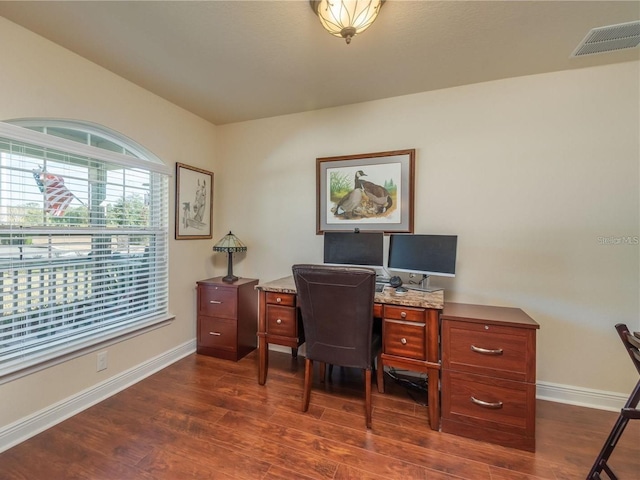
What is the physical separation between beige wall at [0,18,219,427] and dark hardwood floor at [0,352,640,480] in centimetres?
26

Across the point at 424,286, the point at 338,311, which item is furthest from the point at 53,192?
the point at 424,286

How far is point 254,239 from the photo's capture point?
3.07m

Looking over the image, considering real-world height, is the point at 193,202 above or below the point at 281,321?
above

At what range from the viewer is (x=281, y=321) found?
2227mm

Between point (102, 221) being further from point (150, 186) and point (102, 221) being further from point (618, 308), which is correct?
point (618, 308)

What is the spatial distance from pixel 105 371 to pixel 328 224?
6.98ft

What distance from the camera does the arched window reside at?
1674 millimetres

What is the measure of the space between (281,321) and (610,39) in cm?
283

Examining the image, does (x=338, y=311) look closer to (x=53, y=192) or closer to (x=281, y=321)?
(x=281, y=321)

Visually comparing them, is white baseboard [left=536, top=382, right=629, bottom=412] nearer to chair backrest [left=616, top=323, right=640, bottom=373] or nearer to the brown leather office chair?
chair backrest [left=616, top=323, right=640, bottom=373]

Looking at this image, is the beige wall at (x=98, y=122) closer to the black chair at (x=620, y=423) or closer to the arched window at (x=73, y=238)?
the arched window at (x=73, y=238)

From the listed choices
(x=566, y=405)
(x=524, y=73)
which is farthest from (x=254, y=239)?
(x=566, y=405)

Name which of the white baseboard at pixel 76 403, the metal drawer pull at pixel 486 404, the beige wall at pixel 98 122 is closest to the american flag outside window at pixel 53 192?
the beige wall at pixel 98 122

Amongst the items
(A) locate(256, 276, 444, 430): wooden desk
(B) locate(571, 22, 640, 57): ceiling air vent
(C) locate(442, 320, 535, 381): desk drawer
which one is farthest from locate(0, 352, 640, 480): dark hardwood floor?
(B) locate(571, 22, 640, 57): ceiling air vent
